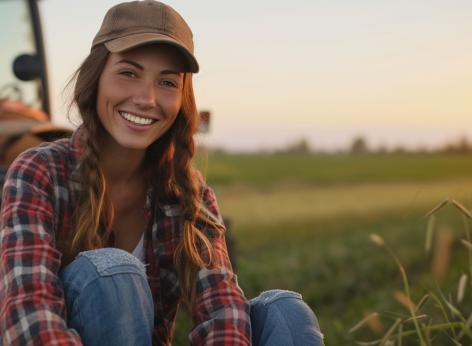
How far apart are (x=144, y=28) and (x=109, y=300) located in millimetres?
647

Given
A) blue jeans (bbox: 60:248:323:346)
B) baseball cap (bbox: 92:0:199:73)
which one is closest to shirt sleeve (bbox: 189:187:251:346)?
blue jeans (bbox: 60:248:323:346)

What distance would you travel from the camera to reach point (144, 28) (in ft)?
6.89

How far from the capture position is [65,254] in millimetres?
2125

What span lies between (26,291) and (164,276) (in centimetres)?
46

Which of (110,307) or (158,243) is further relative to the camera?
(158,243)

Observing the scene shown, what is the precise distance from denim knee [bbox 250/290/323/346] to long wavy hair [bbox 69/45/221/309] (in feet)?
0.58

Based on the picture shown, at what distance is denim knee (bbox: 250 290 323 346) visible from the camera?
205cm

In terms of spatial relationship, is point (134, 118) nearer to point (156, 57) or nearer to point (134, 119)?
point (134, 119)

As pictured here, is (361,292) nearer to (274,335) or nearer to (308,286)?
(308,286)

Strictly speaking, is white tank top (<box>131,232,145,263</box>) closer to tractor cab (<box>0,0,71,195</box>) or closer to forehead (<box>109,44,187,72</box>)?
forehead (<box>109,44,187,72</box>)

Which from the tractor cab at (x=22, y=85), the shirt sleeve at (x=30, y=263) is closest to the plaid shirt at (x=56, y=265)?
the shirt sleeve at (x=30, y=263)

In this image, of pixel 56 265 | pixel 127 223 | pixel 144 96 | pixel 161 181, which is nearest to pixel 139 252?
pixel 127 223

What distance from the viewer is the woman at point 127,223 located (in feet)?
6.27

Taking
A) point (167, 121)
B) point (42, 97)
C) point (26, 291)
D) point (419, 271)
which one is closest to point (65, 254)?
point (26, 291)
